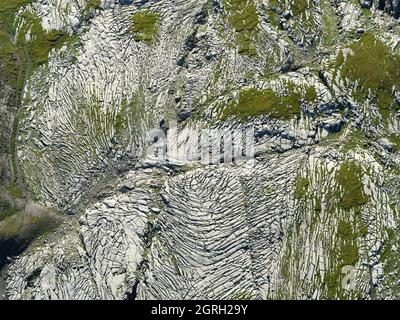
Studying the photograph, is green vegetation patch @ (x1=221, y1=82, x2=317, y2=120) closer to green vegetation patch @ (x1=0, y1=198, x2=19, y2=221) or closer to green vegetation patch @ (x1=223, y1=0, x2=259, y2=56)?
green vegetation patch @ (x1=223, y1=0, x2=259, y2=56)

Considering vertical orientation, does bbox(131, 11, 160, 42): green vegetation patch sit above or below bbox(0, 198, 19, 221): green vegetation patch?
above

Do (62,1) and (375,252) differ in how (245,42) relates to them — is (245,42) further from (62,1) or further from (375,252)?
(375,252)

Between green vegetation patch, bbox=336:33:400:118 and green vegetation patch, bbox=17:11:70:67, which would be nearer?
green vegetation patch, bbox=336:33:400:118

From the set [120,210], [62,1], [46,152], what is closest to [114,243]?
[120,210]

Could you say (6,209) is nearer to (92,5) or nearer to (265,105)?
(92,5)

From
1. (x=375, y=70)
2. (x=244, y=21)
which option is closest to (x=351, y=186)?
(x=375, y=70)

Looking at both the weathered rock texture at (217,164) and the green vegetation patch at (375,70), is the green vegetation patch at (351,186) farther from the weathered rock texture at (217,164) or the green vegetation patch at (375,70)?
the green vegetation patch at (375,70)

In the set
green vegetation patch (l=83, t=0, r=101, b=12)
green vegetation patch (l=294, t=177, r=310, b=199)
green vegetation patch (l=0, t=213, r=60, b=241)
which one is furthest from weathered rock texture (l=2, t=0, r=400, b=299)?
green vegetation patch (l=0, t=213, r=60, b=241)
